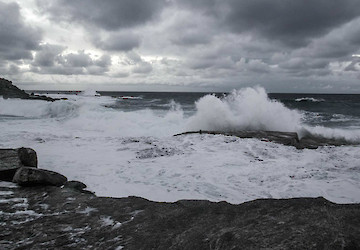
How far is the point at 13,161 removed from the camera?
6.04 meters

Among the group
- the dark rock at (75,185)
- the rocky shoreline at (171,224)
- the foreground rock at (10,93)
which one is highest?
the foreground rock at (10,93)

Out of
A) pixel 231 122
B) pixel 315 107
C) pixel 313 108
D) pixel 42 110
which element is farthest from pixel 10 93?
pixel 315 107

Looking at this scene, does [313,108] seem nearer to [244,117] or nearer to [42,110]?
[244,117]

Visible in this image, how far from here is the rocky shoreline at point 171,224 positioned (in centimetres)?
268

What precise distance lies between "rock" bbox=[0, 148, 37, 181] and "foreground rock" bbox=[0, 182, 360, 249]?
1.46 meters

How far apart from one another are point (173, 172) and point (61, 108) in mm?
21324

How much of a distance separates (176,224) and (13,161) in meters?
4.83

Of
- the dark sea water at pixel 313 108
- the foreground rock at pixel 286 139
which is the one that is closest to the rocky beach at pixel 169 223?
the foreground rock at pixel 286 139

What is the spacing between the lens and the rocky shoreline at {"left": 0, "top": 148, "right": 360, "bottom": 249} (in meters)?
2.68

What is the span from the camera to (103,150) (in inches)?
396

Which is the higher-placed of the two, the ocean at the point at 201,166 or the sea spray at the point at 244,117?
the sea spray at the point at 244,117

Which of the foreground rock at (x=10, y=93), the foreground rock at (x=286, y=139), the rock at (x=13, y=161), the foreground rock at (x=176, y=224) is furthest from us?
the foreground rock at (x=10, y=93)

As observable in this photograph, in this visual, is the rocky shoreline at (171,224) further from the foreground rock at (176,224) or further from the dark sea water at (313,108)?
the dark sea water at (313,108)

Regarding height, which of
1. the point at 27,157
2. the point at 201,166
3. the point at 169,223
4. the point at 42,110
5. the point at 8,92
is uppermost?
the point at 8,92
